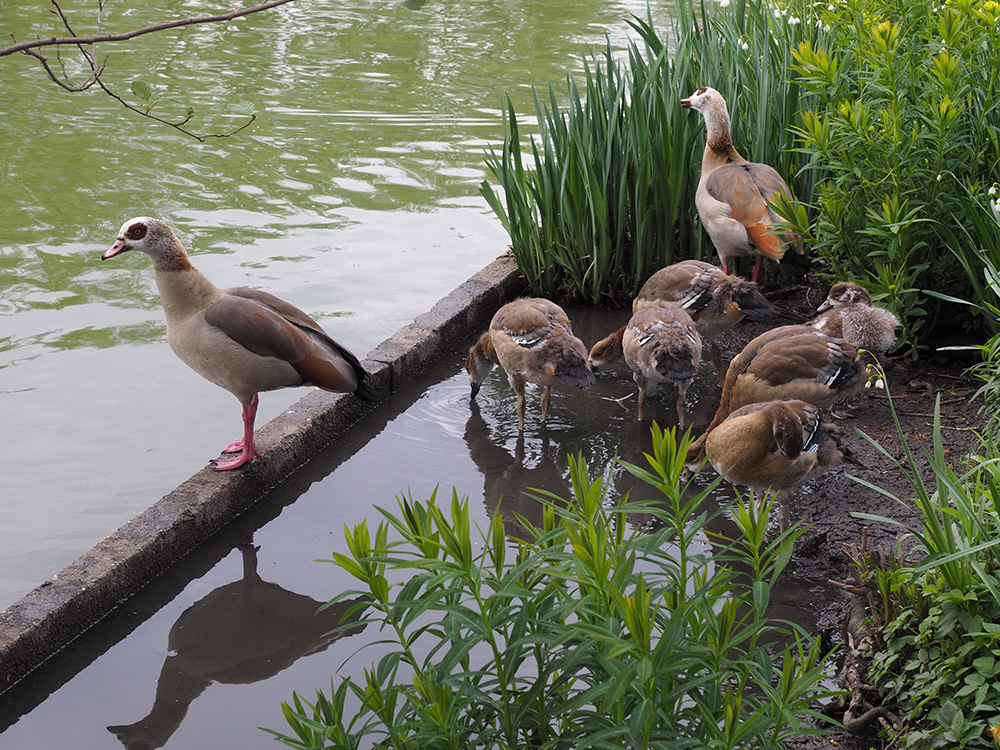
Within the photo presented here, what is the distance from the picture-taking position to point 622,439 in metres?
5.20

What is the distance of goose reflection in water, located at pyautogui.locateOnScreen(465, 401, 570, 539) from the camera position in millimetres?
4594

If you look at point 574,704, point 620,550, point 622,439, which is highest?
point 620,550

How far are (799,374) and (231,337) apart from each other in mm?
2576

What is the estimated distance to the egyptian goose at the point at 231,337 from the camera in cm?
452

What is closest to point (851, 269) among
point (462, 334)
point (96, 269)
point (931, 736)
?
point (462, 334)

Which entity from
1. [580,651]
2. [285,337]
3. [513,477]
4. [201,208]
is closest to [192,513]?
[285,337]

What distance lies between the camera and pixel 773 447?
3.97m

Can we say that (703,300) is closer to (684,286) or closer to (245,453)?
(684,286)

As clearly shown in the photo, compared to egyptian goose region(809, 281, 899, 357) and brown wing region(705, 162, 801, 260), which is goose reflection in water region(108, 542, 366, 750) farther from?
brown wing region(705, 162, 801, 260)

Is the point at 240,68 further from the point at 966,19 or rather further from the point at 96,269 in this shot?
the point at 966,19

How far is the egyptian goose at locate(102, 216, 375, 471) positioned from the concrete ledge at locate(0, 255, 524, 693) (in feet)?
0.59

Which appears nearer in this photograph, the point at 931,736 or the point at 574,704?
the point at 574,704

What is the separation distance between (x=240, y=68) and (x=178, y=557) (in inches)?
377

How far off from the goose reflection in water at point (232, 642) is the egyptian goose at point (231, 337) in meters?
0.76
